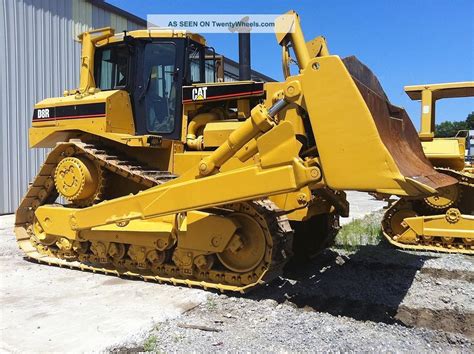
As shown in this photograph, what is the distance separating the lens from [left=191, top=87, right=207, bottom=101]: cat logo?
568 cm

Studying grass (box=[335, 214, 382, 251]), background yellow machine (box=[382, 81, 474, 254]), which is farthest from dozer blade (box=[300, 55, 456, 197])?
grass (box=[335, 214, 382, 251])

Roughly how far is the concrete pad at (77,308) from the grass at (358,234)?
3.45 meters

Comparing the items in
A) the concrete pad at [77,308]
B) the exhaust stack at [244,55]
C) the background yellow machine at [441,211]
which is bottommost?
the concrete pad at [77,308]

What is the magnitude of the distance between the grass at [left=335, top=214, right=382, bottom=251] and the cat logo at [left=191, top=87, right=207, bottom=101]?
3235 mm

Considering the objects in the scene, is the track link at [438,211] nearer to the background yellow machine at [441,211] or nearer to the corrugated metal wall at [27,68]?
the background yellow machine at [441,211]

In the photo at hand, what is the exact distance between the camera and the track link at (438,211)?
7068 millimetres

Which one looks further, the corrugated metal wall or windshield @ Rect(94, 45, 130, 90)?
the corrugated metal wall

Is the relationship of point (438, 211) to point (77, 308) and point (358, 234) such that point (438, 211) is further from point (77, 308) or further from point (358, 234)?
point (77, 308)

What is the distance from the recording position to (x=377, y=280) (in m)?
5.40

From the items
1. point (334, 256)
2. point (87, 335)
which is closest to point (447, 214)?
point (334, 256)

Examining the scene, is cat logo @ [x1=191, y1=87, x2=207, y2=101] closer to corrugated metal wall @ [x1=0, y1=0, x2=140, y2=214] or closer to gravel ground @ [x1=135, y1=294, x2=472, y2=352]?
gravel ground @ [x1=135, y1=294, x2=472, y2=352]

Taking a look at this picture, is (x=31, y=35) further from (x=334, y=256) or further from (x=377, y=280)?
(x=377, y=280)

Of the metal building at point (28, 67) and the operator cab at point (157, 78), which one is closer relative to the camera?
the operator cab at point (157, 78)

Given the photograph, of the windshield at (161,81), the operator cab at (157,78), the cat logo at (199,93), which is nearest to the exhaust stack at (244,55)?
the operator cab at (157,78)
